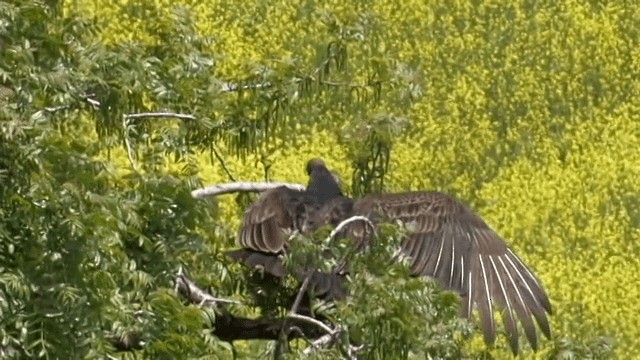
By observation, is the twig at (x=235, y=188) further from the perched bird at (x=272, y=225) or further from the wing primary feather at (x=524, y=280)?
the wing primary feather at (x=524, y=280)

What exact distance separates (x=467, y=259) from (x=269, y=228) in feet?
3.68

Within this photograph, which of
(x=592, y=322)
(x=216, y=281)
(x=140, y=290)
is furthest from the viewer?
(x=592, y=322)

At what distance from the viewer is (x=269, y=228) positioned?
967 centimetres

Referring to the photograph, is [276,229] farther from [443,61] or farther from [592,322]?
[443,61]

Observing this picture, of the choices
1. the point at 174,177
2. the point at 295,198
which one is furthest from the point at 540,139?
the point at 174,177

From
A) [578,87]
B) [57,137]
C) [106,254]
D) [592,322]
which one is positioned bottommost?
[592,322]

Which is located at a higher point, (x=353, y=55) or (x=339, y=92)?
(x=339, y=92)

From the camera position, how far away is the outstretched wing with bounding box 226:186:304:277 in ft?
31.0

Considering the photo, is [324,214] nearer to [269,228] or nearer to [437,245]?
[269,228]

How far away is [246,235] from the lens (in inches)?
381

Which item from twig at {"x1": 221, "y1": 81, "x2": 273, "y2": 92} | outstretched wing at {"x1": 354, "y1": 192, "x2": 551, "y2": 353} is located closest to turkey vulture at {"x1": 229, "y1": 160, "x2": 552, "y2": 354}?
outstretched wing at {"x1": 354, "y1": 192, "x2": 551, "y2": 353}

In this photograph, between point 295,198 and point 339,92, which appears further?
point 295,198

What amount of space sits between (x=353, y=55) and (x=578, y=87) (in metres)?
5.10

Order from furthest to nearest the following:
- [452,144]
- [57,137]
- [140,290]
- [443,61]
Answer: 1. [443,61]
2. [452,144]
3. [140,290]
4. [57,137]
